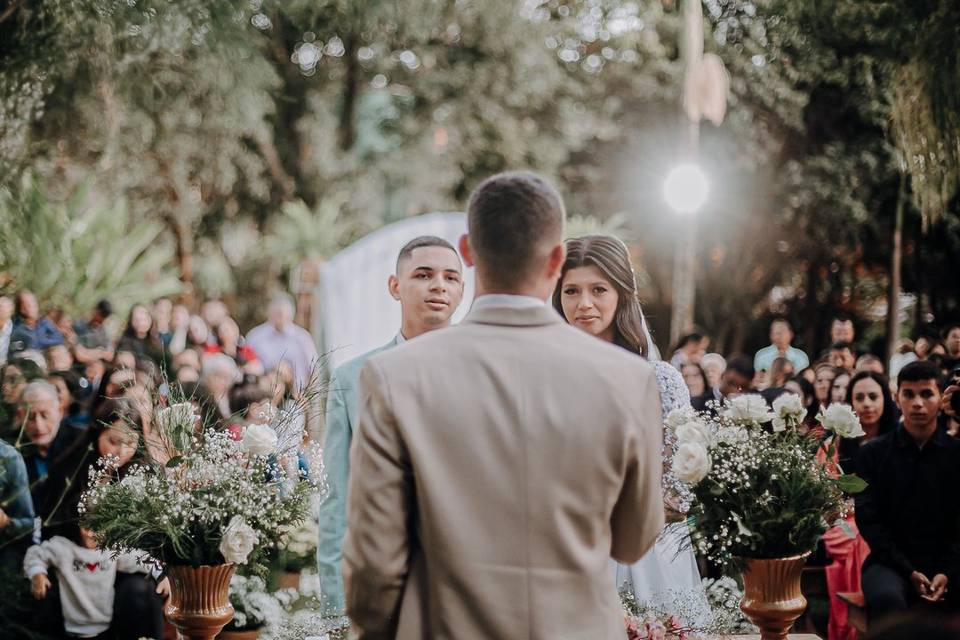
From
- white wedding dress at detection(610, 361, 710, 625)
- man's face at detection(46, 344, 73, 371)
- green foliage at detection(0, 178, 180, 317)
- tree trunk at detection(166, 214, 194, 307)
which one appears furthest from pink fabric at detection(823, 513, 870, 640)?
tree trunk at detection(166, 214, 194, 307)

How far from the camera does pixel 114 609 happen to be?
532 cm

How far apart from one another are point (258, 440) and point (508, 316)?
1.62m

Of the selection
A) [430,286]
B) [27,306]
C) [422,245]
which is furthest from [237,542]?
[27,306]

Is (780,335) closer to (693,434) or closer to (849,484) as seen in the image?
(849,484)

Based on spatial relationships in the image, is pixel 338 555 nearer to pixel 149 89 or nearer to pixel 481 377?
pixel 481 377

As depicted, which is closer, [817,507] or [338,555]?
[817,507]

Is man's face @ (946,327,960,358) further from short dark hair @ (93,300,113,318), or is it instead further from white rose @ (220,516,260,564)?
short dark hair @ (93,300,113,318)

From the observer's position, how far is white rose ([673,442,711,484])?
10.9 ft

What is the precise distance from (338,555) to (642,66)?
56.9 ft

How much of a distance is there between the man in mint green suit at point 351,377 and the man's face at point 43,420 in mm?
2705

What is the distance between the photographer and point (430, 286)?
13.0ft

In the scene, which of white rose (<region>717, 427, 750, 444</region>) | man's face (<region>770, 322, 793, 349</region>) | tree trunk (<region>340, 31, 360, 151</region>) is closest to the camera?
white rose (<region>717, 427, 750, 444</region>)

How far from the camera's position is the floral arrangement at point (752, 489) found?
11.2 ft

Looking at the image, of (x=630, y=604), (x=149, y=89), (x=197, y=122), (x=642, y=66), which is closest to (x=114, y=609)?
(x=630, y=604)
